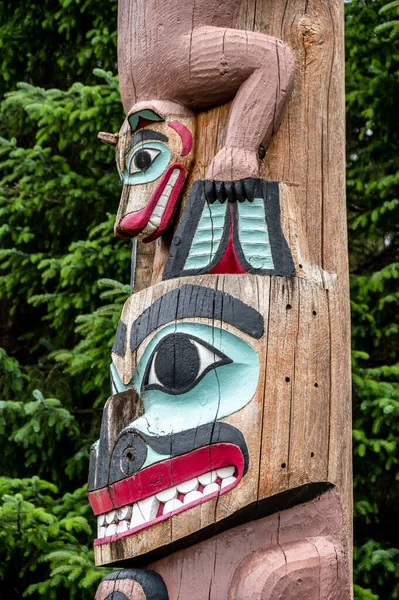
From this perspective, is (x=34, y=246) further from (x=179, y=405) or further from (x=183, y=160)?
(x=179, y=405)

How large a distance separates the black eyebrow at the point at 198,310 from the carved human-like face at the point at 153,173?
424 mm

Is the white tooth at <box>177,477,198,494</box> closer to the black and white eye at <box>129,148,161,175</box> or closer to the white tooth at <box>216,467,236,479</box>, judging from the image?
the white tooth at <box>216,467,236,479</box>

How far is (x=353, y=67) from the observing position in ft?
23.6

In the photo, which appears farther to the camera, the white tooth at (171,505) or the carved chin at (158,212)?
the carved chin at (158,212)

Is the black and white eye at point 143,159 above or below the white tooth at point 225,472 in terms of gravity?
above

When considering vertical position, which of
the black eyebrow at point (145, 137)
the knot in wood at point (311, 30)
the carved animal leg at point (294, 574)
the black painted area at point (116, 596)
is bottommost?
the black painted area at point (116, 596)

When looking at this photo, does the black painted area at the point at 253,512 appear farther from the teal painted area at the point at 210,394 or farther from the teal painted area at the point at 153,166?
the teal painted area at the point at 153,166

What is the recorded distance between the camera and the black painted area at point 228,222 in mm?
4133

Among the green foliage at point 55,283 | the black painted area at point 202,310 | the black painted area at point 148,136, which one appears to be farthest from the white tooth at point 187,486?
the green foliage at point 55,283

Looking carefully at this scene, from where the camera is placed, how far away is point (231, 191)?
4.23 metres

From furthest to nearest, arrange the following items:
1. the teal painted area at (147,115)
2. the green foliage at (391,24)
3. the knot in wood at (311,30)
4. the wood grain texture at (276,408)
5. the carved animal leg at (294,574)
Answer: the green foliage at (391,24)
the knot in wood at (311,30)
the teal painted area at (147,115)
the wood grain texture at (276,408)
the carved animal leg at (294,574)

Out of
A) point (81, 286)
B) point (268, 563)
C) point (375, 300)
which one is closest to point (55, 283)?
point (81, 286)

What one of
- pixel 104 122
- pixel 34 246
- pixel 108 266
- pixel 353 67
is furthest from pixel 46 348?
pixel 353 67

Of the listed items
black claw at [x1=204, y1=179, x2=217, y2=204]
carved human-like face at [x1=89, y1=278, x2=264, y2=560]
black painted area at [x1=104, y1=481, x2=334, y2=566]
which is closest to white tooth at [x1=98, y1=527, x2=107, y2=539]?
carved human-like face at [x1=89, y1=278, x2=264, y2=560]
